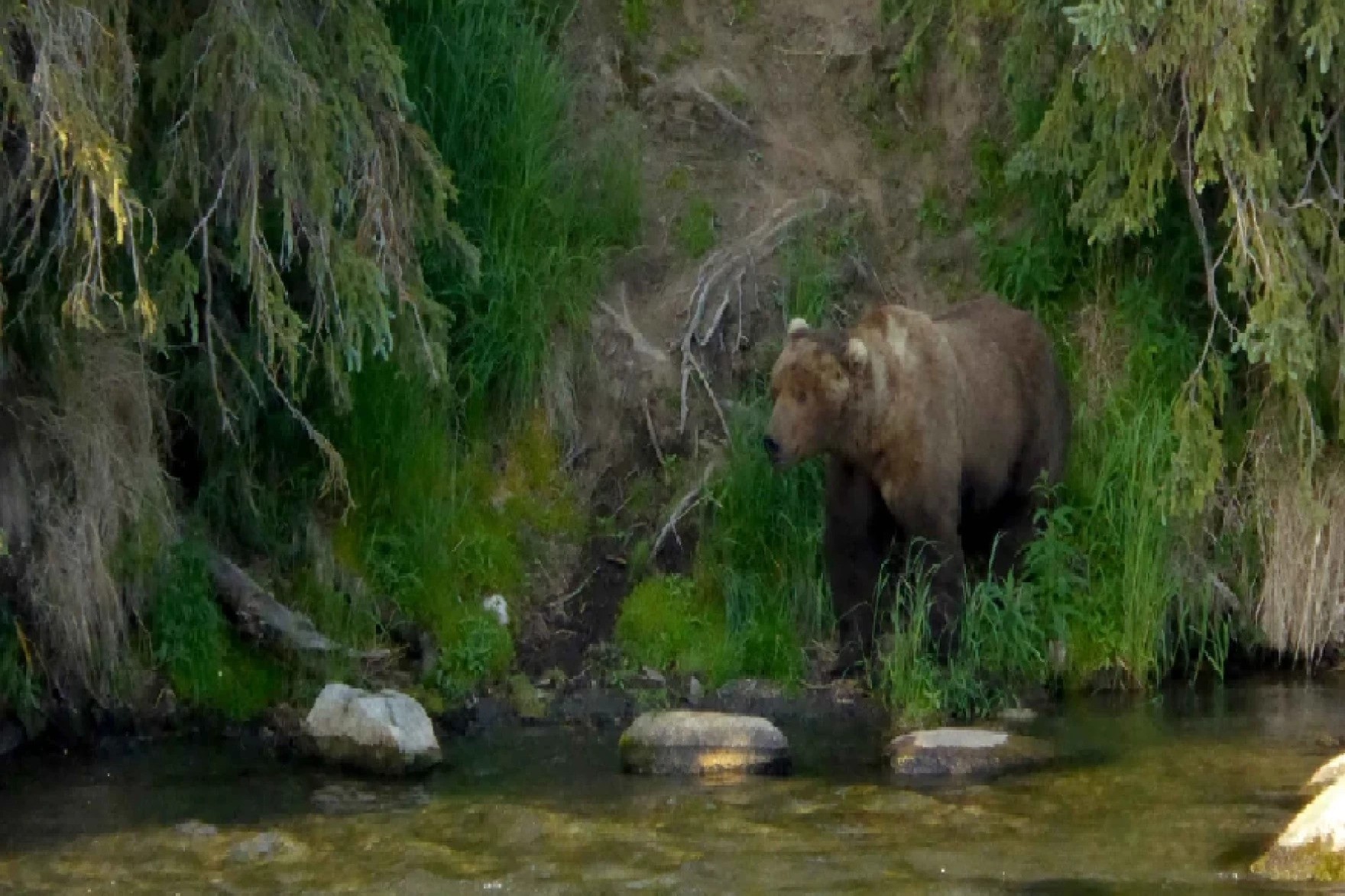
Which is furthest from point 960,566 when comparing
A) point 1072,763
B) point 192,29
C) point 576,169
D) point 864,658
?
point 192,29

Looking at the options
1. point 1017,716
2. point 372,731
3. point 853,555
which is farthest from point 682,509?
point 372,731

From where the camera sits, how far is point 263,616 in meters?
9.11

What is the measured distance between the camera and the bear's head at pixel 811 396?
9.34 metres

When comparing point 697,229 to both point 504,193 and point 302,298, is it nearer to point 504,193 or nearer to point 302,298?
point 504,193

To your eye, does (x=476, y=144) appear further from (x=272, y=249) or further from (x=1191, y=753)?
(x=1191, y=753)

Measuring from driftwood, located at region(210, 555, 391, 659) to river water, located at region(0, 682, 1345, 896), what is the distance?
0.58 metres

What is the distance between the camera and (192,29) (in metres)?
7.91

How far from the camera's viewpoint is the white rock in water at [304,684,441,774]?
27.2 feet

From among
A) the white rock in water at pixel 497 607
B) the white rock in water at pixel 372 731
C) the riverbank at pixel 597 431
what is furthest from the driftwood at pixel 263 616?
the white rock in water at pixel 497 607

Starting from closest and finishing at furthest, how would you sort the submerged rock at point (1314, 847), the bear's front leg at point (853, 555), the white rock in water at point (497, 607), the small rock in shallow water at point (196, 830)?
the submerged rock at point (1314, 847) → the small rock in shallow water at point (196, 830) → the bear's front leg at point (853, 555) → the white rock in water at point (497, 607)

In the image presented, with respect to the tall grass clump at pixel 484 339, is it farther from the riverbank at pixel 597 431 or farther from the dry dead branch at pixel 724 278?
the dry dead branch at pixel 724 278

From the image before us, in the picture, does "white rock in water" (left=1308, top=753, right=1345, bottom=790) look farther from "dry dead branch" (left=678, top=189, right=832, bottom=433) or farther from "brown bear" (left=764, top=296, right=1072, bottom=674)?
"dry dead branch" (left=678, top=189, right=832, bottom=433)

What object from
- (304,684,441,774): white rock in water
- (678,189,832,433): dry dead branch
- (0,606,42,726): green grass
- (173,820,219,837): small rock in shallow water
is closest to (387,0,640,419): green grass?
(678,189,832,433): dry dead branch

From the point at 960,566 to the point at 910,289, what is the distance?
2158mm
